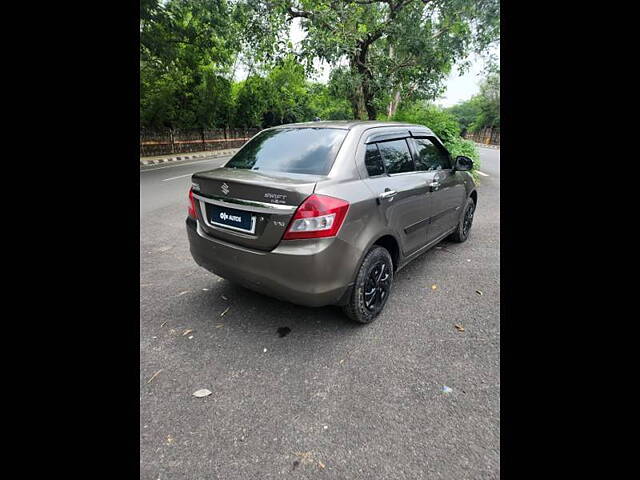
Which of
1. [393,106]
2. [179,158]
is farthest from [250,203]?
[179,158]

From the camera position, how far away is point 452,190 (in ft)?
12.6

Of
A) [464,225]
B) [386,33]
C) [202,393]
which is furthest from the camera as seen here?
[386,33]

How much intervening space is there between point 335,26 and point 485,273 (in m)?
8.15

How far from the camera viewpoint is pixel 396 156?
9.96ft

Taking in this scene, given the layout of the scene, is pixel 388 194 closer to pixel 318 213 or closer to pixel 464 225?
pixel 318 213

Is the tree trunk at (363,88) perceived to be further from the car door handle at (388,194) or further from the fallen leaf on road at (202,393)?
the fallen leaf on road at (202,393)

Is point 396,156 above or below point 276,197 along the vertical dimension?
above

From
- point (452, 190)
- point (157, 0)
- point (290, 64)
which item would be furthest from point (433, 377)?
point (157, 0)

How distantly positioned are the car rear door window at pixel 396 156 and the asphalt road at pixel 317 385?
48.7 inches

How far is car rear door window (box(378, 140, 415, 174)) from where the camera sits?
9.48 ft

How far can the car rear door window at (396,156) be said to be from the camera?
289cm

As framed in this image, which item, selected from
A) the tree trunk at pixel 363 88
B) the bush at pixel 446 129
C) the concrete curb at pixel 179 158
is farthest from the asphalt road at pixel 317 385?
the concrete curb at pixel 179 158

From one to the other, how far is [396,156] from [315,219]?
1312mm
